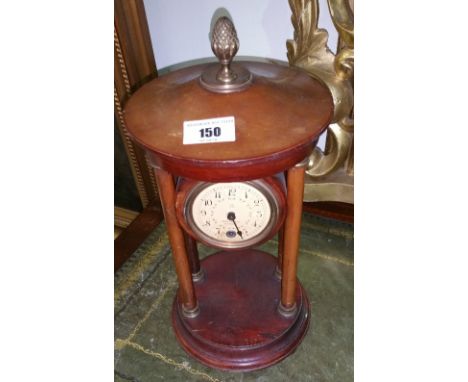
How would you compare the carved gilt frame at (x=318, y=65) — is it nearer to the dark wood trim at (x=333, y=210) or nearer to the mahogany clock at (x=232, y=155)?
the dark wood trim at (x=333, y=210)

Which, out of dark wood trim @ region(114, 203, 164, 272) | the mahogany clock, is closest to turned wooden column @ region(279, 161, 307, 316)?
the mahogany clock

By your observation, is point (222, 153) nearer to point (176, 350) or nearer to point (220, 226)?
point (220, 226)

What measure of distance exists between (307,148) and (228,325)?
654 millimetres

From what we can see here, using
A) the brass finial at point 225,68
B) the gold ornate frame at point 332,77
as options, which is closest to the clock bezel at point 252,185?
the brass finial at point 225,68

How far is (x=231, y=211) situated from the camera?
903 mm

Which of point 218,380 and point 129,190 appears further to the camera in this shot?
point 129,190

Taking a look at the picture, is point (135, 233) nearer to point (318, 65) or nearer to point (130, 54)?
point (130, 54)

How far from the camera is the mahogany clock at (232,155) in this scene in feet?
2.52

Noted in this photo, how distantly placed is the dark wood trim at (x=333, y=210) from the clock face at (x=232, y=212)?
2.39ft

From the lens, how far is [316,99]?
2.83ft

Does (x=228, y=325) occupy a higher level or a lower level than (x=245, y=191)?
lower

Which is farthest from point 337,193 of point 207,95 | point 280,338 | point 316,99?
point 207,95

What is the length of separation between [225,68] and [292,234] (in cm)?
40

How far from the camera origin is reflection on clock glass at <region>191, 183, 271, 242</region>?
877mm
